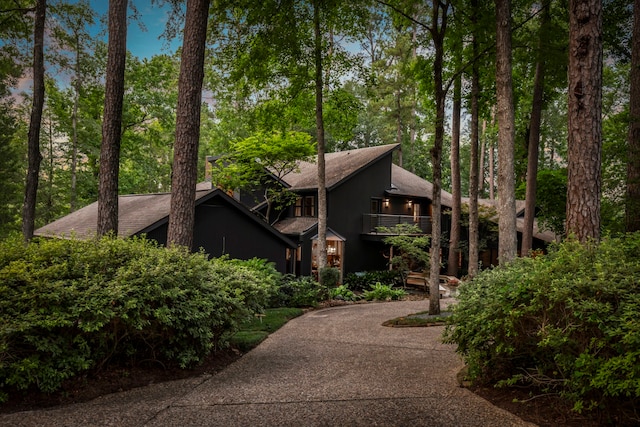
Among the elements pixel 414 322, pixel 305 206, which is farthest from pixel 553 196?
pixel 305 206

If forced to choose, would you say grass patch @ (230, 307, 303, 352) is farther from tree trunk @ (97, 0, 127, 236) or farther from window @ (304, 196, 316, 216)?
window @ (304, 196, 316, 216)

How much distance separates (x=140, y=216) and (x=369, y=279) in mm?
12048

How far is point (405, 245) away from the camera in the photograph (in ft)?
70.0

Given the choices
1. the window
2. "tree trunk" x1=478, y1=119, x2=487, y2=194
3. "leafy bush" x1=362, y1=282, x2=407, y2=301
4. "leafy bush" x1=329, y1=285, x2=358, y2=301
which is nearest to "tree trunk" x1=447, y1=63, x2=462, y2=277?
"leafy bush" x1=362, y1=282, x2=407, y2=301

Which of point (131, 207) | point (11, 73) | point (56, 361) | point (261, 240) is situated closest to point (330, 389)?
point (56, 361)

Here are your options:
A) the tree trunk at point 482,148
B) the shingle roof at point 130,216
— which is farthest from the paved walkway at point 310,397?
the tree trunk at point 482,148

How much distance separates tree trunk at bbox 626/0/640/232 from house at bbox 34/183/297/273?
1187 centimetres

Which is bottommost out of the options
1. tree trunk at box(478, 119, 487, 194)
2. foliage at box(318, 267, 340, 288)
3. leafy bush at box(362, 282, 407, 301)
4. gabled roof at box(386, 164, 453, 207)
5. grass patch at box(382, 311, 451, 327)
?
leafy bush at box(362, 282, 407, 301)

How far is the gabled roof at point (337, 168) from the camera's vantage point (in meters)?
23.2

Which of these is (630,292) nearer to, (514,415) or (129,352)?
(514,415)

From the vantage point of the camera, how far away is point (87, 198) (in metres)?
29.2

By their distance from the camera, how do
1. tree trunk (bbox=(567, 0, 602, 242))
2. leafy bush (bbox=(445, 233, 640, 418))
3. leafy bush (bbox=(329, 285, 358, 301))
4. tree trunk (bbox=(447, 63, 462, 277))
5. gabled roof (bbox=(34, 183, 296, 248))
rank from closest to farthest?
leafy bush (bbox=(445, 233, 640, 418)) → tree trunk (bbox=(567, 0, 602, 242)) → gabled roof (bbox=(34, 183, 296, 248)) → leafy bush (bbox=(329, 285, 358, 301)) → tree trunk (bbox=(447, 63, 462, 277))

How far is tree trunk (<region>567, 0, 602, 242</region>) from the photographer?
655 cm

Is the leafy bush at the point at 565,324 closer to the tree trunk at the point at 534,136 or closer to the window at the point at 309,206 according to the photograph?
the tree trunk at the point at 534,136
